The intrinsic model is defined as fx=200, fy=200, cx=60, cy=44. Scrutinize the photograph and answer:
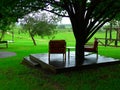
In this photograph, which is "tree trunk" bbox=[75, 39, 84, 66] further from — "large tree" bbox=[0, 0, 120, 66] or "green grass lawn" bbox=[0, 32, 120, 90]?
"green grass lawn" bbox=[0, 32, 120, 90]

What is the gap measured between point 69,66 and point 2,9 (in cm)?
363

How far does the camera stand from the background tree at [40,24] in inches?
857

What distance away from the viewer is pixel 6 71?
770cm

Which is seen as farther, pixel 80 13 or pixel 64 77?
pixel 80 13

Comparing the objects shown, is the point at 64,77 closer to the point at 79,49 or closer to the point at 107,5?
the point at 79,49

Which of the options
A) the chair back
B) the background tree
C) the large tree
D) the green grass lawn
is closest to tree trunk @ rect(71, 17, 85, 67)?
the large tree

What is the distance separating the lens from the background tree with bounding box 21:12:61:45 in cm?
2177

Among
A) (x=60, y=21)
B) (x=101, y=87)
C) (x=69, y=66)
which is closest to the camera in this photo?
(x=101, y=87)

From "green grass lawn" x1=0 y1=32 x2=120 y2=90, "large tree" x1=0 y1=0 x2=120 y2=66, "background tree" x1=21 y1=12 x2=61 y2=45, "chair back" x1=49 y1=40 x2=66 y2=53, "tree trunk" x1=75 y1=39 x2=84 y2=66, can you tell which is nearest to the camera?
"green grass lawn" x1=0 y1=32 x2=120 y2=90

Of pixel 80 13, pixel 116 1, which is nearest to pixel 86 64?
pixel 80 13

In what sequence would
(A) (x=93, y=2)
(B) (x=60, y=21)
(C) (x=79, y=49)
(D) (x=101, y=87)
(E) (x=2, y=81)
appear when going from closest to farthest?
(D) (x=101, y=87) < (E) (x=2, y=81) < (A) (x=93, y=2) < (C) (x=79, y=49) < (B) (x=60, y=21)

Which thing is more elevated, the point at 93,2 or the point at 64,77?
the point at 93,2

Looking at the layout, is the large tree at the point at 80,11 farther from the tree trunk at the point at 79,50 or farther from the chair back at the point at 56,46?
the chair back at the point at 56,46

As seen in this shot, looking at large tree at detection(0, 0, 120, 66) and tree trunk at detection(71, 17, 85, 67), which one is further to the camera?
tree trunk at detection(71, 17, 85, 67)
